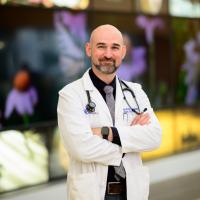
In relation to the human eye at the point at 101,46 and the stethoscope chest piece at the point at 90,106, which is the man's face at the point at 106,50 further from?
the stethoscope chest piece at the point at 90,106

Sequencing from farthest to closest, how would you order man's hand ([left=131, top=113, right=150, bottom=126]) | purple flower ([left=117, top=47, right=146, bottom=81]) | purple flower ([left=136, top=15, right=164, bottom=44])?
purple flower ([left=136, top=15, right=164, bottom=44]), purple flower ([left=117, top=47, right=146, bottom=81]), man's hand ([left=131, top=113, right=150, bottom=126])

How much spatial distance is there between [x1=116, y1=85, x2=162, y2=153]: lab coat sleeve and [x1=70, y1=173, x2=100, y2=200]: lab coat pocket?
0.89ft

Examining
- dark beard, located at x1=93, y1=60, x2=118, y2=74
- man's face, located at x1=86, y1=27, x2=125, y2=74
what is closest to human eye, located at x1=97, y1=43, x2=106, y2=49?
man's face, located at x1=86, y1=27, x2=125, y2=74

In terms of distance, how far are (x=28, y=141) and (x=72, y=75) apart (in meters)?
1.16

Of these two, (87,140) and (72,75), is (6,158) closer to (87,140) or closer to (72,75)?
(72,75)

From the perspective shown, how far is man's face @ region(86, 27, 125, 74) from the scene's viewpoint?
2.78m

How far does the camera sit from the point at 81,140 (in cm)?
280

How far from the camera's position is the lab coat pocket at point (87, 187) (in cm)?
274

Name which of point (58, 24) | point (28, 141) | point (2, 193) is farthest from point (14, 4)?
point (2, 193)

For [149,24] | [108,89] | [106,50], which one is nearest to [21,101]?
[149,24]

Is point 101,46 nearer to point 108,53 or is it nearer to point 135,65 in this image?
point 108,53

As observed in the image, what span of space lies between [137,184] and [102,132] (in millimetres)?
398

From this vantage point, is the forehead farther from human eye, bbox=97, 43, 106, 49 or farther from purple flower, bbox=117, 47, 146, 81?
purple flower, bbox=117, 47, 146, 81

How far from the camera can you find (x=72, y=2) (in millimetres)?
6551
